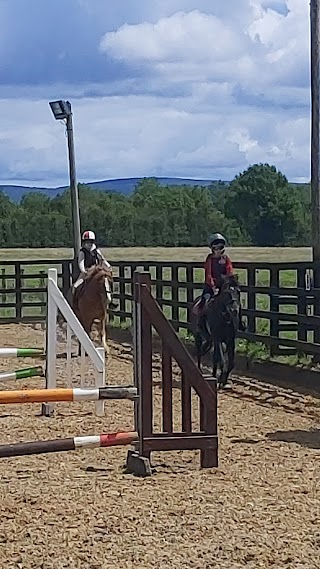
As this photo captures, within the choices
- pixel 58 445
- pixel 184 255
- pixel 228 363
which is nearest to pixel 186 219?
pixel 184 255

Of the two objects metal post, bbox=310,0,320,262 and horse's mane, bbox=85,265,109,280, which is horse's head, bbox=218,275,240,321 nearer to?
metal post, bbox=310,0,320,262

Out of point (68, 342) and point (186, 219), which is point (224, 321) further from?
point (186, 219)

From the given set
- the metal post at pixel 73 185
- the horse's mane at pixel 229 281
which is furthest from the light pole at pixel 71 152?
the horse's mane at pixel 229 281

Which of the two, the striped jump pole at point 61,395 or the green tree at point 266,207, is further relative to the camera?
the green tree at point 266,207

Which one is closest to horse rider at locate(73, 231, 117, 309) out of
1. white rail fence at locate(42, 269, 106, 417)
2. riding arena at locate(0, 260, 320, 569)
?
riding arena at locate(0, 260, 320, 569)

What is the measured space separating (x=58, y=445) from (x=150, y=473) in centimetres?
83

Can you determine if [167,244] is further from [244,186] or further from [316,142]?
[316,142]

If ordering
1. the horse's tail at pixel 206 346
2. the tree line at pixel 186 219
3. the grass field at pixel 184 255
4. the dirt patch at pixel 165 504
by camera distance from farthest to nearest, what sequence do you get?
the tree line at pixel 186 219 → the grass field at pixel 184 255 → the horse's tail at pixel 206 346 → the dirt patch at pixel 165 504

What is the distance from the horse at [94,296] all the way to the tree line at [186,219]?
46.0 metres

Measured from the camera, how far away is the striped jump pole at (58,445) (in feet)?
23.4

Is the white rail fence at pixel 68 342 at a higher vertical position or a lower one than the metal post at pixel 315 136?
lower

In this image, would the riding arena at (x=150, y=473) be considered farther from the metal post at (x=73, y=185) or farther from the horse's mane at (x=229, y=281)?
the metal post at (x=73, y=185)

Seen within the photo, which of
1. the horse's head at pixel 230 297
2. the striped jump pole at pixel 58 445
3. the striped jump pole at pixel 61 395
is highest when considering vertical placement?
the horse's head at pixel 230 297

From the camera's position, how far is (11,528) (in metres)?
6.24
